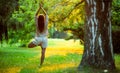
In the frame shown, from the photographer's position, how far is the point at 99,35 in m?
14.0

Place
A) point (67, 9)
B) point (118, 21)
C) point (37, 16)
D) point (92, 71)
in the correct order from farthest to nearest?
point (118, 21)
point (67, 9)
point (37, 16)
point (92, 71)

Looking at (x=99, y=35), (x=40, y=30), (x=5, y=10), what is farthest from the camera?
(x=5, y=10)

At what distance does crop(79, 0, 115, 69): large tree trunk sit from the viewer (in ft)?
45.8

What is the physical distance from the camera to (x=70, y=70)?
1423 cm

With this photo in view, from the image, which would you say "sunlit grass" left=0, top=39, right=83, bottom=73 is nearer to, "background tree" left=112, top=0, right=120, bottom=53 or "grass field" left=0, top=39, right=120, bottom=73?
"grass field" left=0, top=39, right=120, bottom=73

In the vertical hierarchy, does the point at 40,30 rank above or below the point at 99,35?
above

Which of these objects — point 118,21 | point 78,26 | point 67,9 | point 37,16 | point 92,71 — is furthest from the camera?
point 78,26

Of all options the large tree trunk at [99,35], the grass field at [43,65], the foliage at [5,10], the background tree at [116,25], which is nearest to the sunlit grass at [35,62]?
the grass field at [43,65]

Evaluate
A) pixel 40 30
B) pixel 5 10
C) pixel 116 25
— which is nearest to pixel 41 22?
pixel 40 30

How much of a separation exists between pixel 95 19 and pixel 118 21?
1265 centimetres

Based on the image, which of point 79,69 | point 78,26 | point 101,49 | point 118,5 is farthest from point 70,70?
point 78,26

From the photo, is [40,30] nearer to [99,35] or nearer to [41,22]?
[41,22]

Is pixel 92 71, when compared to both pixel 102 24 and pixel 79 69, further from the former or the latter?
pixel 102 24

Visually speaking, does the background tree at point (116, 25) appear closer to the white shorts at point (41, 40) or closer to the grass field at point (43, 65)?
the grass field at point (43, 65)
